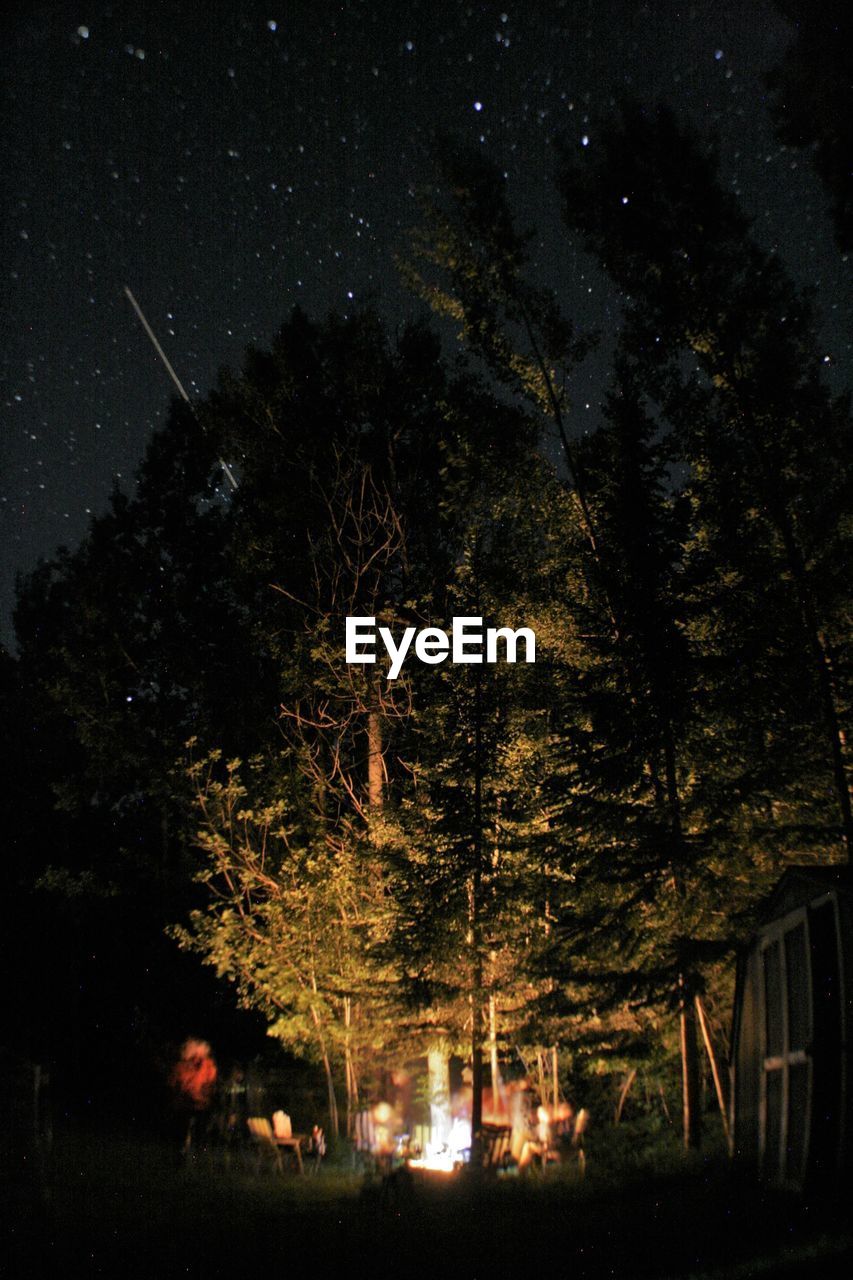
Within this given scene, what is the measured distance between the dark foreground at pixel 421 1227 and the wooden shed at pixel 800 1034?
356 millimetres

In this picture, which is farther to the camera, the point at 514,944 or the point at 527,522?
the point at 527,522

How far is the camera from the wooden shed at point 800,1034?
7.00m

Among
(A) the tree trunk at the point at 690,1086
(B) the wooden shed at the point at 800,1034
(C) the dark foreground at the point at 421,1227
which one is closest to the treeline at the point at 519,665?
(A) the tree trunk at the point at 690,1086

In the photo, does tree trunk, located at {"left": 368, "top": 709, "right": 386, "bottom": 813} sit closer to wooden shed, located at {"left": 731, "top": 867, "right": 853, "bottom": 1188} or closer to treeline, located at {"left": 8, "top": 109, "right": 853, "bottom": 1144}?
treeline, located at {"left": 8, "top": 109, "right": 853, "bottom": 1144}

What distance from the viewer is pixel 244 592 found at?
748 inches

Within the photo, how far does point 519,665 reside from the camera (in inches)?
503

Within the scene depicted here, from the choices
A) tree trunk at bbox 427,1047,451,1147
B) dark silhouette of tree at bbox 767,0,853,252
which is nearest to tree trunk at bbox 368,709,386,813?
tree trunk at bbox 427,1047,451,1147

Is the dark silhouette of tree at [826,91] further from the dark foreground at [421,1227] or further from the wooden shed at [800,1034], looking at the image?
the dark foreground at [421,1227]

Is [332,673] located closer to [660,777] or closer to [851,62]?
[660,777]

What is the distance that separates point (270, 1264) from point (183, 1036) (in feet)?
45.8

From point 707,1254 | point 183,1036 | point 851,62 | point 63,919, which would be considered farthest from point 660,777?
point 63,919

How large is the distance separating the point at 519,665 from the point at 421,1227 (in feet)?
21.5

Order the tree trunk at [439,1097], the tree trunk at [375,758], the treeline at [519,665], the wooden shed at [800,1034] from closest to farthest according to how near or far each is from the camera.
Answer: the wooden shed at [800,1034] → the treeline at [519,665] → the tree trunk at [439,1097] → the tree trunk at [375,758]

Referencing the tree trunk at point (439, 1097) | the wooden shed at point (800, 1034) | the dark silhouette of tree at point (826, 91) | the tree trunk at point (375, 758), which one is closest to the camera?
the wooden shed at point (800, 1034)
